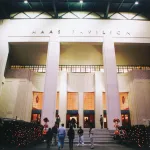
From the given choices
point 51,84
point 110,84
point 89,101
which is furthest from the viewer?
point 89,101

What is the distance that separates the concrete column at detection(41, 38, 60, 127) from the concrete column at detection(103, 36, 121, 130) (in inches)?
236

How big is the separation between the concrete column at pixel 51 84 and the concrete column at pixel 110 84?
600 centimetres

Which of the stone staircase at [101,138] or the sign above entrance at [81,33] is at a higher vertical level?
the sign above entrance at [81,33]

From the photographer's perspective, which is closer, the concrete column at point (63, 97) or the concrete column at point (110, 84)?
the concrete column at point (110, 84)

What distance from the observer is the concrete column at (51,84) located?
18.3 m

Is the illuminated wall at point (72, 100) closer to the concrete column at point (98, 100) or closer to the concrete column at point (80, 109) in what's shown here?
the concrete column at point (80, 109)

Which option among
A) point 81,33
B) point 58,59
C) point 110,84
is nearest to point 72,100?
point 58,59

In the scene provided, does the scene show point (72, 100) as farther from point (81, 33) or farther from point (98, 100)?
point (81, 33)

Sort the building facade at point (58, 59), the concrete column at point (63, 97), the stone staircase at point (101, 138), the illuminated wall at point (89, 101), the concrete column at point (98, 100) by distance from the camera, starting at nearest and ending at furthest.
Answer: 1. the stone staircase at point (101, 138)
2. the building facade at point (58, 59)
3. the concrete column at point (63, 97)
4. the concrete column at point (98, 100)
5. the illuminated wall at point (89, 101)

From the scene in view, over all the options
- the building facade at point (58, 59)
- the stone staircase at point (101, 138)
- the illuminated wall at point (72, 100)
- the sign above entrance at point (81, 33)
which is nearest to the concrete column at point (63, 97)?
the building facade at point (58, 59)

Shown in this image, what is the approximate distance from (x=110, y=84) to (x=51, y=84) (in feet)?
22.5

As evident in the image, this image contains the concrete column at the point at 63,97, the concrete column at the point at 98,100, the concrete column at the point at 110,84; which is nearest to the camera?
the concrete column at the point at 110,84

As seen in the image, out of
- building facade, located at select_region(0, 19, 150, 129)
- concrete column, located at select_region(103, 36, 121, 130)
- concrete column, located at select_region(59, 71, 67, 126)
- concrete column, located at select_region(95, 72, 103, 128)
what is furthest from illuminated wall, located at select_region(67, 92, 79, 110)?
concrete column, located at select_region(103, 36, 121, 130)

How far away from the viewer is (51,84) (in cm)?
1952
